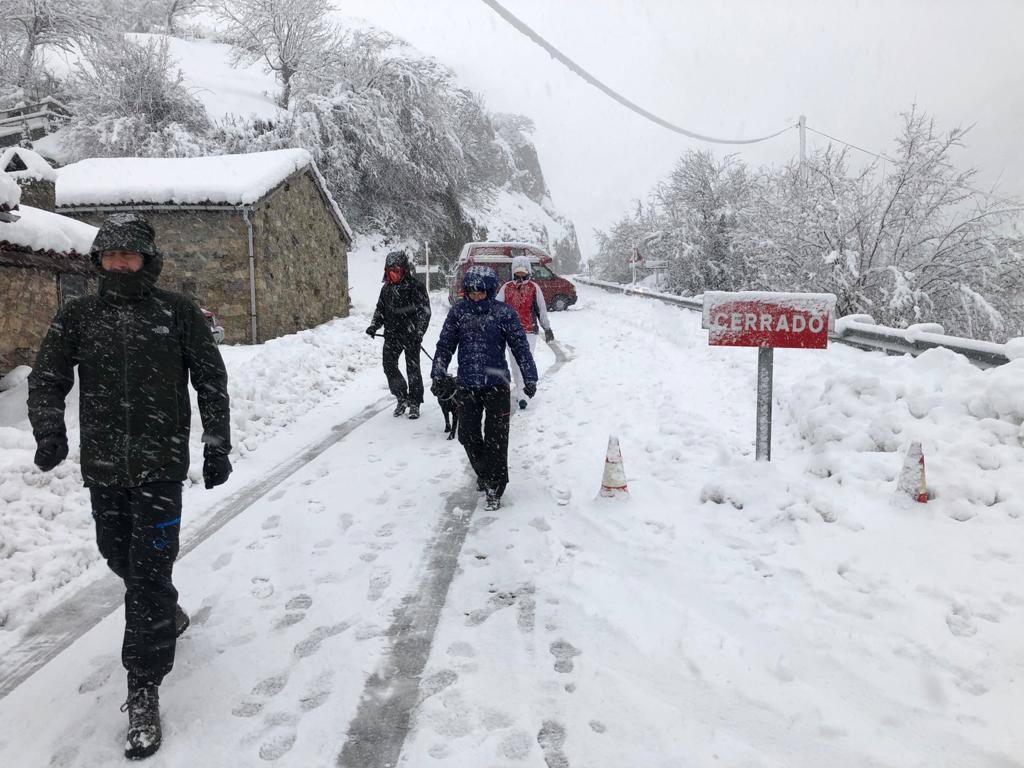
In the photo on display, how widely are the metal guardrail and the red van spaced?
10.8m

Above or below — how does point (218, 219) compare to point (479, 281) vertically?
above

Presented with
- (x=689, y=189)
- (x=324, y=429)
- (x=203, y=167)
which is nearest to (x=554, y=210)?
(x=689, y=189)

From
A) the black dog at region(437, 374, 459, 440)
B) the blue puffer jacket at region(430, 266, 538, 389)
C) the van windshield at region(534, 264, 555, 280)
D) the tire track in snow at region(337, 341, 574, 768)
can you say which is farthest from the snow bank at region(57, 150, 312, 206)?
the tire track in snow at region(337, 341, 574, 768)

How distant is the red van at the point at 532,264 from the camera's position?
1923cm

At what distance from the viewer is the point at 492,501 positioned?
5129 millimetres

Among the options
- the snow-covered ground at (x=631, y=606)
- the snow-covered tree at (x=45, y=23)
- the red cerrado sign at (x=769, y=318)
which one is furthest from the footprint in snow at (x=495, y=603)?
the snow-covered tree at (x=45, y=23)

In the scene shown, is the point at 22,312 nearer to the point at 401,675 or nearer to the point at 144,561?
the point at 144,561

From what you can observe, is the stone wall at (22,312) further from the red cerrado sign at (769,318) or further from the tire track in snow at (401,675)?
the red cerrado sign at (769,318)

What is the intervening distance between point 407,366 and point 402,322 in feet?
1.83

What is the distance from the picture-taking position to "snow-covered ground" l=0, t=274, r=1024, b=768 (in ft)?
8.51

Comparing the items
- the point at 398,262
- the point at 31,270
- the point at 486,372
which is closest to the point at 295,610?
the point at 486,372

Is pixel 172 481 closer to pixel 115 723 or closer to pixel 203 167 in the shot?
pixel 115 723

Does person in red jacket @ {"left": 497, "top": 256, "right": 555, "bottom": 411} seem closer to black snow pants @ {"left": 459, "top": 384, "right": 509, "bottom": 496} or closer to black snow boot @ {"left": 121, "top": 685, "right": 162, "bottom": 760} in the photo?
black snow pants @ {"left": 459, "top": 384, "right": 509, "bottom": 496}

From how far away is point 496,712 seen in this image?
271 centimetres
